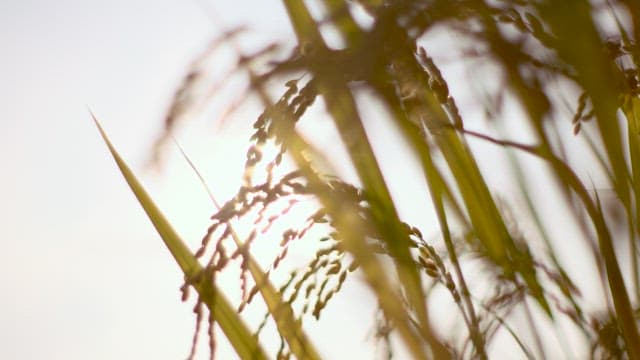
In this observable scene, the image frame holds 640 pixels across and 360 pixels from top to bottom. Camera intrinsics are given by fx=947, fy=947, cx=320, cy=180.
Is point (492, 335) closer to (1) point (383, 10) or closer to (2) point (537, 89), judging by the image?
(2) point (537, 89)

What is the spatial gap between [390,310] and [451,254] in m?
0.07

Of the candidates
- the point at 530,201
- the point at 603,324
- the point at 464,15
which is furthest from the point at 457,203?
the point at 464,15

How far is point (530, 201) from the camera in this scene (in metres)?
Answer: 0.83

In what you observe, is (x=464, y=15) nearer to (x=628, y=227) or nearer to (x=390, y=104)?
(x=390, y=104)

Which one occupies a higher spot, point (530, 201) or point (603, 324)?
point (530, 201)

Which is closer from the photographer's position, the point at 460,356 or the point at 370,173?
the point at 460,356

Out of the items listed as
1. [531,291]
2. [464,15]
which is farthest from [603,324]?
[464,15]

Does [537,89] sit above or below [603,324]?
above

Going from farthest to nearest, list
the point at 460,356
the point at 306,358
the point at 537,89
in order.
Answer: the point at 306,358 < the point at 460,356 < the point at 537,89

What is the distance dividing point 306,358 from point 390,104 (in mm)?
276

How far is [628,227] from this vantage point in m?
0.76

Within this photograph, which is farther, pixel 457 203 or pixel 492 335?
pixel 457 203

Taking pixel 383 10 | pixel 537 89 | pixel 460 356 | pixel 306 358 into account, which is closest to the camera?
pixel 383 10

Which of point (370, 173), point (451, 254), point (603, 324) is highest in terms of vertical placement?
point (370, 173)
